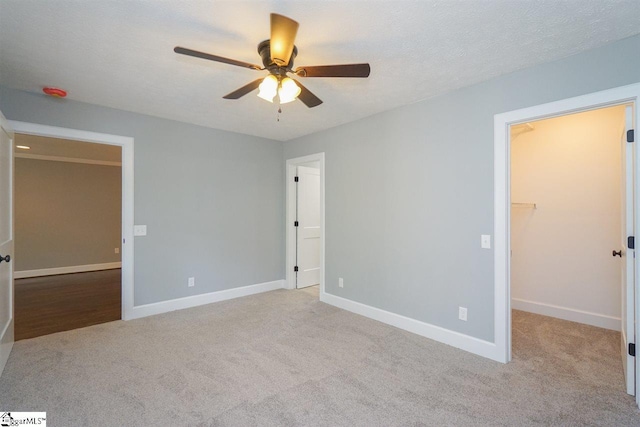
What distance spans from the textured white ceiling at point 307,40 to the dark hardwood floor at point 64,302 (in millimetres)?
2523

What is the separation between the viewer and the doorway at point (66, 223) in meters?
4.82

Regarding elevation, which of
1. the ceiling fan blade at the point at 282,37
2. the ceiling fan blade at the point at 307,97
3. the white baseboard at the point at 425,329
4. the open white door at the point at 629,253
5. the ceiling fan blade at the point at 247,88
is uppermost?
the ceiling fan blade at the point at 282,37

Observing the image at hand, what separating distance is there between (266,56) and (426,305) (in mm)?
2704

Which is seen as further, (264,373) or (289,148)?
(289,148)

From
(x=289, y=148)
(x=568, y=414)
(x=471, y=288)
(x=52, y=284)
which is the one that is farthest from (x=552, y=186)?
(x=52, y=284)

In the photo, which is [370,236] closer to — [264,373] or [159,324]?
[264,373]

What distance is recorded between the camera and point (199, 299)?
4.06 meters

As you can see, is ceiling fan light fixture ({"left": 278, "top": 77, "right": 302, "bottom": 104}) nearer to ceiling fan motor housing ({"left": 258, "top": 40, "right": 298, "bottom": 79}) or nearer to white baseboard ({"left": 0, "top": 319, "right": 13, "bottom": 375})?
ceiling fan motor housing ({"left": 258, "top": 40, "right": 298, "bottom": 79})

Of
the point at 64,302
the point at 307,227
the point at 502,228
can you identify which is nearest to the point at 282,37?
the point at 502,228

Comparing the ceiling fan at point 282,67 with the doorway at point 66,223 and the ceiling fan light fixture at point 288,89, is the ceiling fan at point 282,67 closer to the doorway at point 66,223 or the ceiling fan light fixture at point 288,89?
the ceiling fan light fixture at point 288,89

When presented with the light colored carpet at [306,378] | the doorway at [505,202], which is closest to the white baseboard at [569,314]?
the light colored carpet at [306,378]

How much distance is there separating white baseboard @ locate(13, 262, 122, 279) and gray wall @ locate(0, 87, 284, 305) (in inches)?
162

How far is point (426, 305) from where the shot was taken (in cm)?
308

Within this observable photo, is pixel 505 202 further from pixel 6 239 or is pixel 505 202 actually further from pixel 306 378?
pixel 6 239
